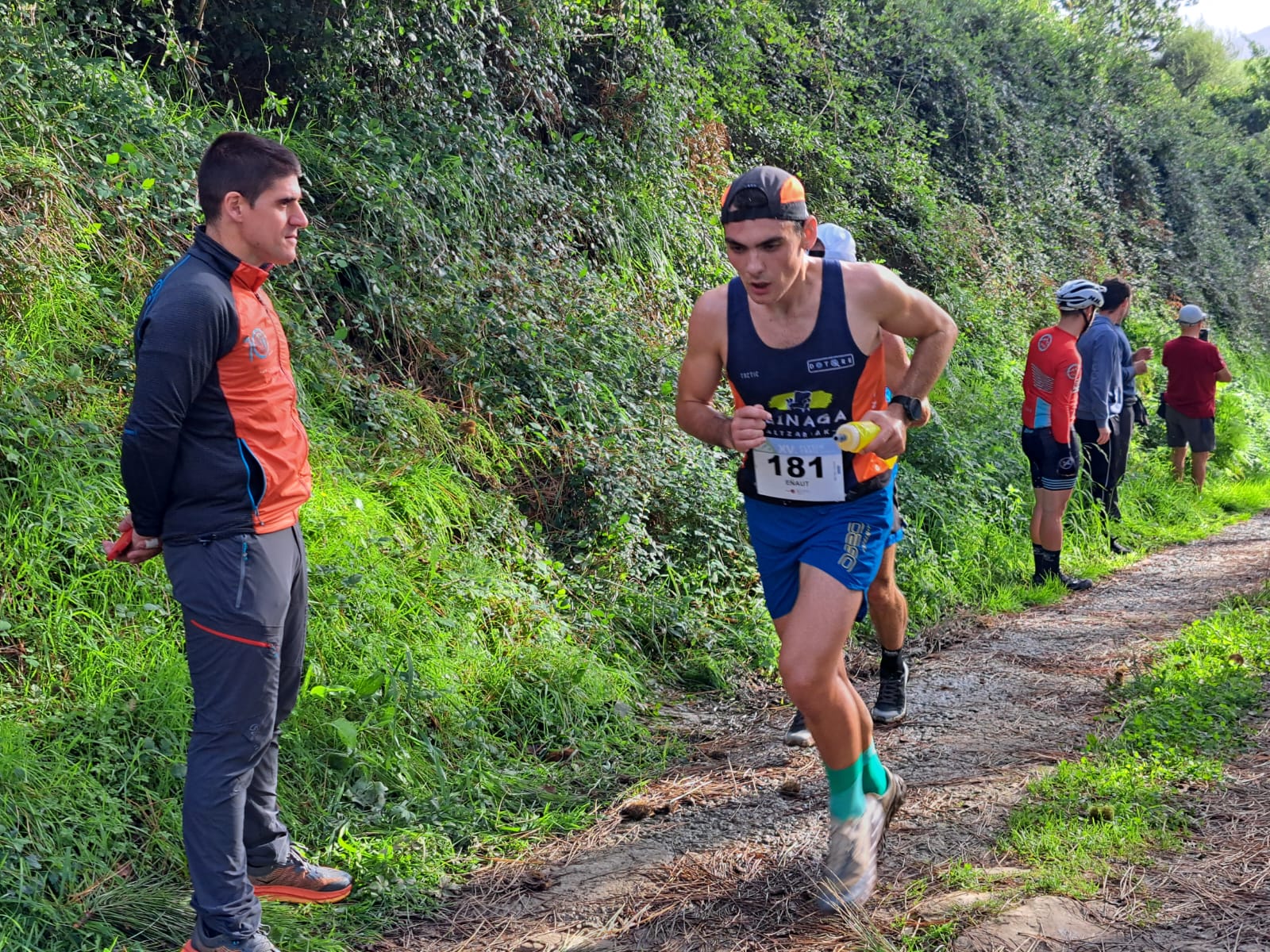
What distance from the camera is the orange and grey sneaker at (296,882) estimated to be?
3299mm

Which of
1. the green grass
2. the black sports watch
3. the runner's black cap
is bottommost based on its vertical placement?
the green grass

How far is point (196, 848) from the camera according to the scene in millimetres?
2889

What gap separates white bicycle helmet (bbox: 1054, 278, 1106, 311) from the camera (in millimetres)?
7848

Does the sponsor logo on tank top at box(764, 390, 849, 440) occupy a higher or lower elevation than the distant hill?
lower

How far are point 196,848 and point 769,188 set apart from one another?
2.49m

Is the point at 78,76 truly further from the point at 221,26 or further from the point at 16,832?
the point at 16,832

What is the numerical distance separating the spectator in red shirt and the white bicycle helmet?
3.77 m

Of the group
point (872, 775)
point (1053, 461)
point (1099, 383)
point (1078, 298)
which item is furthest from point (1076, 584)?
point (872, 775)

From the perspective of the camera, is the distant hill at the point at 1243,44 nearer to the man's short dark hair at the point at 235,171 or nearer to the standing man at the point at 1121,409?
the standing man at the point at 1121,409

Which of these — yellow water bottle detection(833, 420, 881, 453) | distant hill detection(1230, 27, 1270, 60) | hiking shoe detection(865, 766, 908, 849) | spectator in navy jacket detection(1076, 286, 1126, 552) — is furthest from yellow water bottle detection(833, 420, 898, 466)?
distant hill detection(1230, 27, 1270, 60)

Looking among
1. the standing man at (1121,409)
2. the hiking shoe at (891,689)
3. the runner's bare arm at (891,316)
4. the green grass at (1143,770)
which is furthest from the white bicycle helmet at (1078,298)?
the runner's bare arm at (891,316)

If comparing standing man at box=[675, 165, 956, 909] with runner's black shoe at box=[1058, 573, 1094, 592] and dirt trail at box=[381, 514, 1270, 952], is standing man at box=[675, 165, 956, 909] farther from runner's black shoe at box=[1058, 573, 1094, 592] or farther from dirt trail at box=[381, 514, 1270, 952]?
runner's black shoe at box=[1058, 573, 1094, 592]

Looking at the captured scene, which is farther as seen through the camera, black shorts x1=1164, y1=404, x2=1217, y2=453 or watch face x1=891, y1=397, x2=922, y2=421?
black shorts x1=1164, y1=404, x2=1217, y2=453

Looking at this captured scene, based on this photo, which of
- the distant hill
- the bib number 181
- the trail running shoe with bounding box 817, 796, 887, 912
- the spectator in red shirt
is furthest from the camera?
the distant hill
